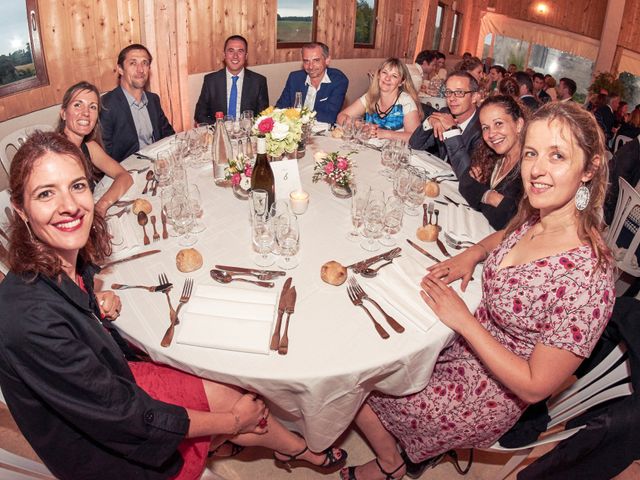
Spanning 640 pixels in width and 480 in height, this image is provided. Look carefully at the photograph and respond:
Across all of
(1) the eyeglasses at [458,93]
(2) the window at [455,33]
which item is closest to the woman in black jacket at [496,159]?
(1) the eyeglasses at [458,93]

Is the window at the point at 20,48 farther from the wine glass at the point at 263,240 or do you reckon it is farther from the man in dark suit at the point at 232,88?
the wine glass at the point at 263,240

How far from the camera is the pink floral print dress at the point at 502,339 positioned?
132 centimetres

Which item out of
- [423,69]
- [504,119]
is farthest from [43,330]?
[423,69]

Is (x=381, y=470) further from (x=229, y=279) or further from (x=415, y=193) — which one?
(x=415, y=193)

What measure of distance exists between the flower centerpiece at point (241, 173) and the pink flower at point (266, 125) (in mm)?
211

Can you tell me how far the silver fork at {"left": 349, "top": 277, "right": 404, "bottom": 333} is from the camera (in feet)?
4.95

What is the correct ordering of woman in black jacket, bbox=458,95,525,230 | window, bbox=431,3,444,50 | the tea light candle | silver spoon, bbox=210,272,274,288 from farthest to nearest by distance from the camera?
window, bbox=431,3,444,50
woman in black jacket, bbox=458,95,525,230
the tea light candle
silver spoon, bbox=210,272,274,288

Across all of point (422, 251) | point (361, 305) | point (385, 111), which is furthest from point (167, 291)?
point (385, 111)

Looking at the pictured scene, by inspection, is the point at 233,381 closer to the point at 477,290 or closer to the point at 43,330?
the point at 43,330

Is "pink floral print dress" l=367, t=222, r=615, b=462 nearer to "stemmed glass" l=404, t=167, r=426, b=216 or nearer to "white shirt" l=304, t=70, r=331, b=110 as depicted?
"stemmed glass" l=404, t=167, r=426, b=216

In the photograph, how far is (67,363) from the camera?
3.69 feet

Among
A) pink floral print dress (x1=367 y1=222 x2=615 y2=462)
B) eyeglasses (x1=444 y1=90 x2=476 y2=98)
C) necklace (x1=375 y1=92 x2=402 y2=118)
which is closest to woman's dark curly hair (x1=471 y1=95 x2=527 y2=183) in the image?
eyeglasses (x1=444 y1=90 x2=476 y2=98)

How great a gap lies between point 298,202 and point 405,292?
2.49ft

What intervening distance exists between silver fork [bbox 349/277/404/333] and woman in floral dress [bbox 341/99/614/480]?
16cm
